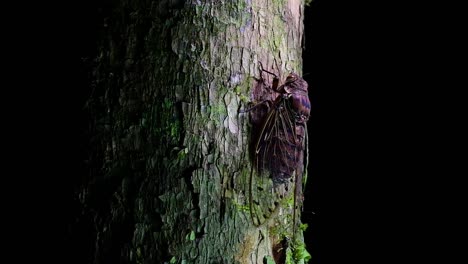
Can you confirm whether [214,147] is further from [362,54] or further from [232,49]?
[362,54]

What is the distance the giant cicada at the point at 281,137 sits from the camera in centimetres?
104

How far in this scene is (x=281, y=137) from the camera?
42.4 inches

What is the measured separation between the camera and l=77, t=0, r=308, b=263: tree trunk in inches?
37.8

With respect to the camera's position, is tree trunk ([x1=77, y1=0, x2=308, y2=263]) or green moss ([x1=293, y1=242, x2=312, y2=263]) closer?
tree trunk ([x1=77, y1=0, x2=308, y2=263])

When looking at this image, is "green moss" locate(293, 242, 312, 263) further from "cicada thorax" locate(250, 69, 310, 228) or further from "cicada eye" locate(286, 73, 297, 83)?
"cicada eye" locate(286, 73, 297, 83)

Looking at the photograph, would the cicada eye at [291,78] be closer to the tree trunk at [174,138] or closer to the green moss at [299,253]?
the tree trunk at [174,138]

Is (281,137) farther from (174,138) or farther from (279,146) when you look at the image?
(174,138)

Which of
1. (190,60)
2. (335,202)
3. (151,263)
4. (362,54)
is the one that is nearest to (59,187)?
(151,263)

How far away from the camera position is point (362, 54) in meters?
2.87

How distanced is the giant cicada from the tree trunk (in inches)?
0.8

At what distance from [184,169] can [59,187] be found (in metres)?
0.26

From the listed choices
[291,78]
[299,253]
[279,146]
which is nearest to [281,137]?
[279,146]

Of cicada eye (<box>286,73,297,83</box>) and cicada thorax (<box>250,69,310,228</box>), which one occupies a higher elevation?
cicada eye (<box>286,73,297,83</box>)

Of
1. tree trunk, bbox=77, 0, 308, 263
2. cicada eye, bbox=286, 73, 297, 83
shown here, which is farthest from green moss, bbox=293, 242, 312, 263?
cicada eye, bbox=286, 73, 297, 83
